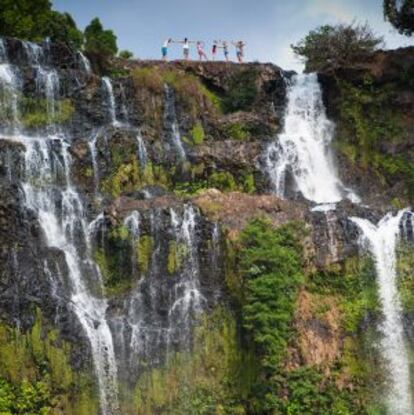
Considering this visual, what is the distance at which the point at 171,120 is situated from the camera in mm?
27469

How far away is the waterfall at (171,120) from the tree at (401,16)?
9.16m

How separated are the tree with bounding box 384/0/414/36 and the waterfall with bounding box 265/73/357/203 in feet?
12.1

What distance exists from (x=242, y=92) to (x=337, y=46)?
4357 mm

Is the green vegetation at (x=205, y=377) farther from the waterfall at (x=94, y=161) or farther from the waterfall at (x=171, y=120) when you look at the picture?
the waterfall at (x=171, y=120)

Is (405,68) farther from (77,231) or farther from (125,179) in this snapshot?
(77,231)

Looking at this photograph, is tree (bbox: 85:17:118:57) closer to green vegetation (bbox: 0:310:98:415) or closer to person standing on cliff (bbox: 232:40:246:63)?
person standing on cliff (bbox: 232:40:246:63)

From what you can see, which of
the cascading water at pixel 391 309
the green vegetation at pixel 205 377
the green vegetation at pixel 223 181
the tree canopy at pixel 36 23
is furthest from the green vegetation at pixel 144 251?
the tree canopy at pixel 36 23

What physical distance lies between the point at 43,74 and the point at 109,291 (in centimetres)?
944

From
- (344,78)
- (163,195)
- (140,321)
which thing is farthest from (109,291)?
(344,78)

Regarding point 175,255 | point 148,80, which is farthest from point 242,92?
point 175,255

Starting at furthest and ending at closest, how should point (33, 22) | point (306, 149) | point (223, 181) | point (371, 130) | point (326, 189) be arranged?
point (33, 22), point (371, 130), point (306, 149), point (326, 189), point (223, 181)

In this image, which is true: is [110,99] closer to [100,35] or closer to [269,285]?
[269,285]

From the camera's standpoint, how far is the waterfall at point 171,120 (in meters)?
26.7

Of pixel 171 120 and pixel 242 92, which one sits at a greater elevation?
pixel 242 92
